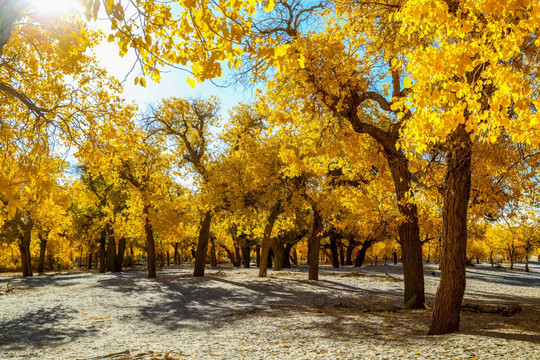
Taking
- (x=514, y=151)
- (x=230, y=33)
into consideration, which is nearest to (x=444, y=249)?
(x=514, y=151)

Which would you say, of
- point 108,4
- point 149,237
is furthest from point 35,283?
point 108,4

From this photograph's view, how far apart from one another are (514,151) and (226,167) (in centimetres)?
1178

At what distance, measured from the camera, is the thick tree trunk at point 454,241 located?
18.8ft

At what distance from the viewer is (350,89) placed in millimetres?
7668

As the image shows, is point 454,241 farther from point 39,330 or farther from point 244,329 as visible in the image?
point 39,330

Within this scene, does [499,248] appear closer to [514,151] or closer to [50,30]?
[514,151]

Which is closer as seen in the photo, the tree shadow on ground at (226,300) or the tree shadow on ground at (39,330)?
the tree shadow on ground at (39,330)

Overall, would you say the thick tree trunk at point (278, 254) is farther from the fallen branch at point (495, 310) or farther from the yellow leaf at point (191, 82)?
the yellow leaf at point (191, 82)

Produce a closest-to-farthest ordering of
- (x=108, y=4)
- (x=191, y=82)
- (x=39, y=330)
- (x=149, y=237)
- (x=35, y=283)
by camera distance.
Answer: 1. (x=108, y=4)
2. (x=191, y=82)
3. (x=39, y=330)
4. (x=35, y=283)
5. (x=149, y=237)

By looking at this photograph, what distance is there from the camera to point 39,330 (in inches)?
316

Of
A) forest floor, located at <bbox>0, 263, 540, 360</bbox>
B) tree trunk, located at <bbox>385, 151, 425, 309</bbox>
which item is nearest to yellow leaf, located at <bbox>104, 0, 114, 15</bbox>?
forest floor, located at <bbox>0, 263, 540, 360</bbox>

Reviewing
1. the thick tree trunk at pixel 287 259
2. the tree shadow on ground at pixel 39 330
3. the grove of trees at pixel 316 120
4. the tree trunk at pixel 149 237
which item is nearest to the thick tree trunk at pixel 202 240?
the grove of trees at pixel 316 120

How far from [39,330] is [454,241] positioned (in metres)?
9.04

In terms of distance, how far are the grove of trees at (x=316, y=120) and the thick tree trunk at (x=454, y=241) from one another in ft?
0.07
